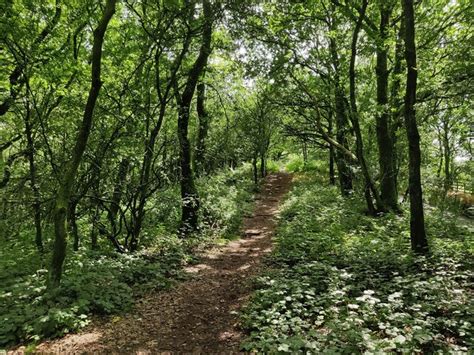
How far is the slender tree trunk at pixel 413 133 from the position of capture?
6051 millimetres

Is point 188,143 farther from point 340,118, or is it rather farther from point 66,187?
point 340,118

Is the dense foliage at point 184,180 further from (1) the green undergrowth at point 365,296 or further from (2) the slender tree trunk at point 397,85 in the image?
(2) the slender tree trunk at point 397,85

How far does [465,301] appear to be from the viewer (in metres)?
4.18

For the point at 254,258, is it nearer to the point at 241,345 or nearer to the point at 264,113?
the point at 241,345

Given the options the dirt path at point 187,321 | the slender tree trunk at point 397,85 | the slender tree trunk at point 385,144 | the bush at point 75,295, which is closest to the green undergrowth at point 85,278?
the bush at point 75,295

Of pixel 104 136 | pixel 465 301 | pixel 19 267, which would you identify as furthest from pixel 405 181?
pixel 19 267

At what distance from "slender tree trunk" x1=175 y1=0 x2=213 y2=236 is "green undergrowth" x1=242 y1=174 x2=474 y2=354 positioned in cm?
286

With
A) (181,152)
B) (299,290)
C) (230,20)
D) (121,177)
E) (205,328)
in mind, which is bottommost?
(205,328)

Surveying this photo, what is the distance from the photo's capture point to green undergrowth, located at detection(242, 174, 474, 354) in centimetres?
355

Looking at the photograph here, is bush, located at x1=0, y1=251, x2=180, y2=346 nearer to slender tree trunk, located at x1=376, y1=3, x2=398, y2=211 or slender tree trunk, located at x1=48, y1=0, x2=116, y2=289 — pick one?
slender tree trunk, located at x1=48, y1=0, x2=116, y2=289

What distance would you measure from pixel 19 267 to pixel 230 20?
7.32 meters

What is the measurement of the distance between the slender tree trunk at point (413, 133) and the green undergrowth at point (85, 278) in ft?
16.2

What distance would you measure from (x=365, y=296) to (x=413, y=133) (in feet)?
11.7

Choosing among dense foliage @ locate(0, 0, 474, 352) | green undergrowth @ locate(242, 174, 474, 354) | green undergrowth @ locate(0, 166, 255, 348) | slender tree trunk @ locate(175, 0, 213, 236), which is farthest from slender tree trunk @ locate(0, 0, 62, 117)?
green undergrowth @ locate(242, 174, 474, 354)
